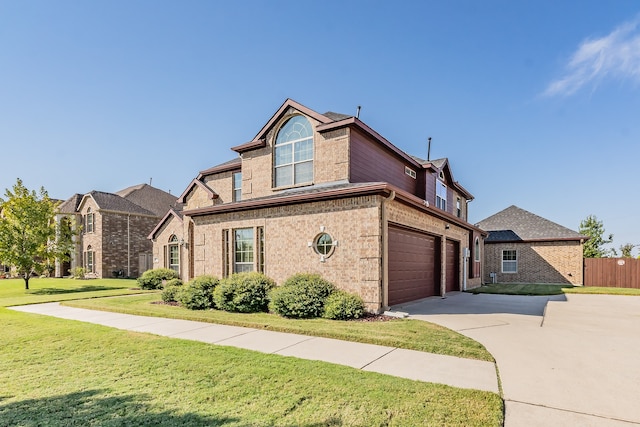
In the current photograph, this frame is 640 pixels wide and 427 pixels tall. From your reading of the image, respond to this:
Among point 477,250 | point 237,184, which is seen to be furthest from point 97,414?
point 477,250

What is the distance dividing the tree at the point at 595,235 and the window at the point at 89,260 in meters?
46.0

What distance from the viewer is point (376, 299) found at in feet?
31.0

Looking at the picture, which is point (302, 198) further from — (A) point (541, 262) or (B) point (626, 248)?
(B) point (626, 248)

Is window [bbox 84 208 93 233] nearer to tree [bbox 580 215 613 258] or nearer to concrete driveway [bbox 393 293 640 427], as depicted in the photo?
concrete driveway [bbox 393 293 640 427]

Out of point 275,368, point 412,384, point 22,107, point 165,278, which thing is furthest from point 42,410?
point 165,278

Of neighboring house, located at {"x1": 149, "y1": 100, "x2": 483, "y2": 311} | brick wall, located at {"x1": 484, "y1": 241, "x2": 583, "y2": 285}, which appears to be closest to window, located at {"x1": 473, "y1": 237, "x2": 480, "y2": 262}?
neighboring house, located at {"x1": 149, "y1": 100, "x2": 483, "y2": 311}

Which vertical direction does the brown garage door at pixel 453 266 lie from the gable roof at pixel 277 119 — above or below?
below

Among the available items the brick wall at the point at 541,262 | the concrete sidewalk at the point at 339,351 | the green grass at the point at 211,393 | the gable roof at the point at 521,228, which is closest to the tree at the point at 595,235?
the gable roof at the point at 521,228

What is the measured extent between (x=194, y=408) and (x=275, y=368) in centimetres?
151

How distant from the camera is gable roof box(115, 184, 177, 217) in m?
34.6

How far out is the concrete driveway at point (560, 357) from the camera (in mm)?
3840

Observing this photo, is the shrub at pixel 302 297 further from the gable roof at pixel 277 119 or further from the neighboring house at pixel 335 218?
the gable roof at pixel 277 119

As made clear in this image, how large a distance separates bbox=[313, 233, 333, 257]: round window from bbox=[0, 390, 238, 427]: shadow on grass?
22.7 ft

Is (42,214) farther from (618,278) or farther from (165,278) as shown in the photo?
(618,278)
